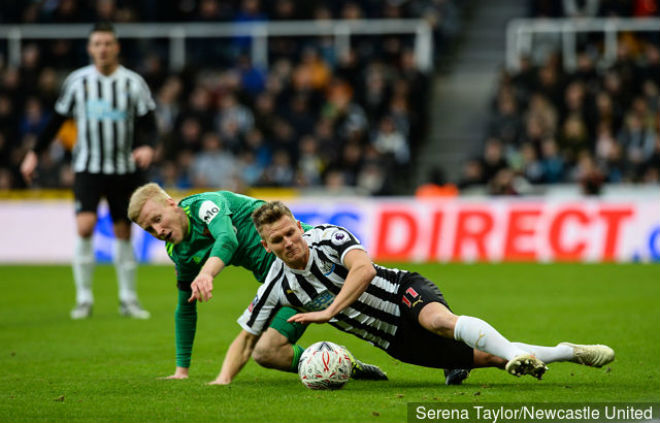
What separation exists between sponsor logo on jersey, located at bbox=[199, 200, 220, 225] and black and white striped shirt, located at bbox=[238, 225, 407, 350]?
1.63ft

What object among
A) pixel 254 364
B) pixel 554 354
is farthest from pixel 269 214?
pixel 254 364

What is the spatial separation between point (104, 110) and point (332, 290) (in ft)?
16.6

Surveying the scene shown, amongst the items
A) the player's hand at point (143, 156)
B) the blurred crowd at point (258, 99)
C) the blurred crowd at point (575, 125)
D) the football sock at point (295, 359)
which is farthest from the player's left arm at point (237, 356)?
the blurred crowd at point (258, 99)

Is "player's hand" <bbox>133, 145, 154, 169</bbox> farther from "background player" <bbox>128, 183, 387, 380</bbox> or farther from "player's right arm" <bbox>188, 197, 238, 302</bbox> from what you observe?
"player's right arm" <bbox>188, 197, 238, 302</bbox>

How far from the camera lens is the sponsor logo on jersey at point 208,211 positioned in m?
→ 7.14

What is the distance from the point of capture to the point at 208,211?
7160 mm

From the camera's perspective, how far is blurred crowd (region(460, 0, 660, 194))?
1939 cm

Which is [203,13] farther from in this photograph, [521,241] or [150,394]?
[150,394]

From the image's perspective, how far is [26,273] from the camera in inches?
674

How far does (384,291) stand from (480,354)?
698 mm

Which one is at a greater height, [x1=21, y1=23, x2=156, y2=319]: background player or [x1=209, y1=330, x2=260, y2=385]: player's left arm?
[x1=21, y1=23, x2=156, y2=319]: background player

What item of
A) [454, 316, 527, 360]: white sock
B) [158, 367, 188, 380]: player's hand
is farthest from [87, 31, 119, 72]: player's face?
[454, 316, 527, 360]: white sock

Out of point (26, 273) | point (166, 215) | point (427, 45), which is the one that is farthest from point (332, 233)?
point (427, 45)

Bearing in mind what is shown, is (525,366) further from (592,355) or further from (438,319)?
(592,355)
